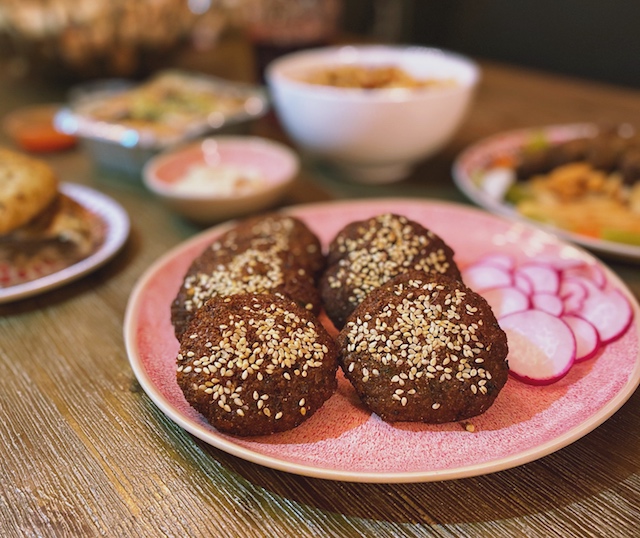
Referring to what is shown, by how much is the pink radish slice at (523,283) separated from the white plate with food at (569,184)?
441 mm

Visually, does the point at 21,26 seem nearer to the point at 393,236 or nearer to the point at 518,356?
the point at 393,236

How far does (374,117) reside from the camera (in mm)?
2691

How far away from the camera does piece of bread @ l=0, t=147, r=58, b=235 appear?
2.12m

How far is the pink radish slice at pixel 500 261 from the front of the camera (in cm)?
201

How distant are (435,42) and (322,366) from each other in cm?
635

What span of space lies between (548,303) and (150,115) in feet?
7.90

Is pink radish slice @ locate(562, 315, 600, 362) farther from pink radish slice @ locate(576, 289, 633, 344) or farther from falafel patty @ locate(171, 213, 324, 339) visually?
falafel patty @ locate(171, 213, 324, 339)

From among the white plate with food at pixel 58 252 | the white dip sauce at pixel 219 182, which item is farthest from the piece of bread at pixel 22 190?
the white dip sauce at pixel 219 182

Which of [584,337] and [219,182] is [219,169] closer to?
[219,182]

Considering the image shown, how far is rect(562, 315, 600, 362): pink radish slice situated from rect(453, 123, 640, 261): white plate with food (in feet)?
1.94

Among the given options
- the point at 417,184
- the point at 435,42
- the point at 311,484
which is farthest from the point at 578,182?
the point at 435,42

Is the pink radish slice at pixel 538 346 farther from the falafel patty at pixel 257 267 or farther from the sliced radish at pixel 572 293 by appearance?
the falafel patty at pixel 257 267

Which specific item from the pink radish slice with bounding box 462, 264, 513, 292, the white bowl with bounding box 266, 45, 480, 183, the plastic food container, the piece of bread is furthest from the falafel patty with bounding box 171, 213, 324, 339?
the plastic food container

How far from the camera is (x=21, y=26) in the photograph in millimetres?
3865
